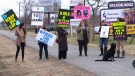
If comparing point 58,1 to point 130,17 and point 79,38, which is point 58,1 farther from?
point 79,38

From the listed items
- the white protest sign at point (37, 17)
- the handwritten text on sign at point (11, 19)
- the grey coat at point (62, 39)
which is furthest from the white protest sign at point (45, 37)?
the white protest sign at point (37, 17)

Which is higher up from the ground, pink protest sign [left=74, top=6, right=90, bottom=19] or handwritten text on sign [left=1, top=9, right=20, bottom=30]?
pink protest sign [left=74, top=6, right=90, bottom=19]

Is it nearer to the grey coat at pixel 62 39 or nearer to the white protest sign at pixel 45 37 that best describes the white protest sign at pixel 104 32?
the grey coat at pixel 62 39

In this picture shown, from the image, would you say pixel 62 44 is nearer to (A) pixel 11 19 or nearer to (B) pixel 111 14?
(A) pixel 11 19

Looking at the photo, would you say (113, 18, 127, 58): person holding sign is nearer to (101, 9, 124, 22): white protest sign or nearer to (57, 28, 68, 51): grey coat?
(57, 28, 68, 51): grey coat

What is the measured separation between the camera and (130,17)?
77.0 feet

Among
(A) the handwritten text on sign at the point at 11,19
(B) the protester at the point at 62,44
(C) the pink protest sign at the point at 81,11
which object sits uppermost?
(C) the pink protest sign at the point at 81,11

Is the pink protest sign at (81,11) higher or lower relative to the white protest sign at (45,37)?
higher

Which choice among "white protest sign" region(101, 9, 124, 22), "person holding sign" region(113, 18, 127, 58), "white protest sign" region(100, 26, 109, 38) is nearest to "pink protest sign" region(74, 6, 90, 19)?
"white protest sign" region(101, 9, 124, 22)

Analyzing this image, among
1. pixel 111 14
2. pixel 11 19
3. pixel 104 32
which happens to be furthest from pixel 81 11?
pixel 11 19

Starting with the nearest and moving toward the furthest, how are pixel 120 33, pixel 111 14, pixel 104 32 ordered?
1. pixel 120 33
2. pixel 104 32
3. pixel 111 14

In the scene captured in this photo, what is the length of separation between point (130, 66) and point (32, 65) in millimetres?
3854

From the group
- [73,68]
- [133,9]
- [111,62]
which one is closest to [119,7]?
[133,9]

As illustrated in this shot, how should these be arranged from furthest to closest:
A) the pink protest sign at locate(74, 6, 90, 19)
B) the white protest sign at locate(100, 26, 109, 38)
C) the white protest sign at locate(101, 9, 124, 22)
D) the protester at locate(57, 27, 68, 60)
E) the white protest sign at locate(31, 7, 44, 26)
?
the white protest sign at locate(101, 9, 124, 22) < the white protest sign at locate(31, 7, 44, 26) < the pink protest sign at locate(74, 6, 90, 19) < the white protest sign at locate(100, 26, 109, 38) < the protester at locate(57, 27, 68, 60)
